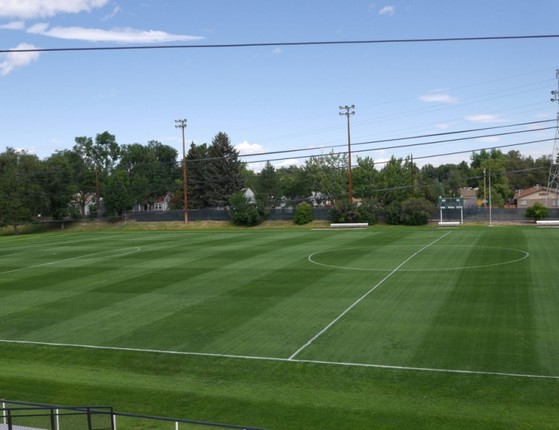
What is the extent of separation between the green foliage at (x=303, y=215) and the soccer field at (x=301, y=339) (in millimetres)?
34796

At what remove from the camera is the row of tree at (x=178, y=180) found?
8362 centimetres

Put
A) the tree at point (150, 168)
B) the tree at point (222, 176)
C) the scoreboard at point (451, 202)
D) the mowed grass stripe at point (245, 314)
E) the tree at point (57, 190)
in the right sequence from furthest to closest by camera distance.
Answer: the tree at point (150, 168) < the tree at point (222, 176) < the tree at point (57, 190) < the scoreboard at point (451, 202) < the mowed grass stripe at point (245, 314)

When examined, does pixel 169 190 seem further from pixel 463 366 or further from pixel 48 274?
pixel 463 366

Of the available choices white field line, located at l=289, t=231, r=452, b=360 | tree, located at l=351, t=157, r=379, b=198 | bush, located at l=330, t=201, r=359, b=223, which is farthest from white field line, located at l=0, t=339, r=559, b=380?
tree, located at l=351, t=157, r=379, b=198

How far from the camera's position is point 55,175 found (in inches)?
3499

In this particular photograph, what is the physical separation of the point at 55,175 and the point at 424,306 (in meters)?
78.8

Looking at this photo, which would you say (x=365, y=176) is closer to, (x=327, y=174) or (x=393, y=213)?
(x=327, y=174)

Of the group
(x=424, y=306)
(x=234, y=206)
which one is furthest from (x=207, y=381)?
(x=234, y=206)

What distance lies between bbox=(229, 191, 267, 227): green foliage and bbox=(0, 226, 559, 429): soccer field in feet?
117

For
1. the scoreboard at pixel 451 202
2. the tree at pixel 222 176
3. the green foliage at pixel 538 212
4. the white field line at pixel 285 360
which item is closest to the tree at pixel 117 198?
the tree at pixel 222 176

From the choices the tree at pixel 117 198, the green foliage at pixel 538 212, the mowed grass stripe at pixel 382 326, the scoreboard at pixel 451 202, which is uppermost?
the tree at pixel 117 198

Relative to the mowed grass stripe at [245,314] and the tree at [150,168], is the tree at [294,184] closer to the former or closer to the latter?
the tree at [150,168]

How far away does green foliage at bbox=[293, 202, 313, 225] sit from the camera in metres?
69.5

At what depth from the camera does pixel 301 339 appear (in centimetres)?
1822
